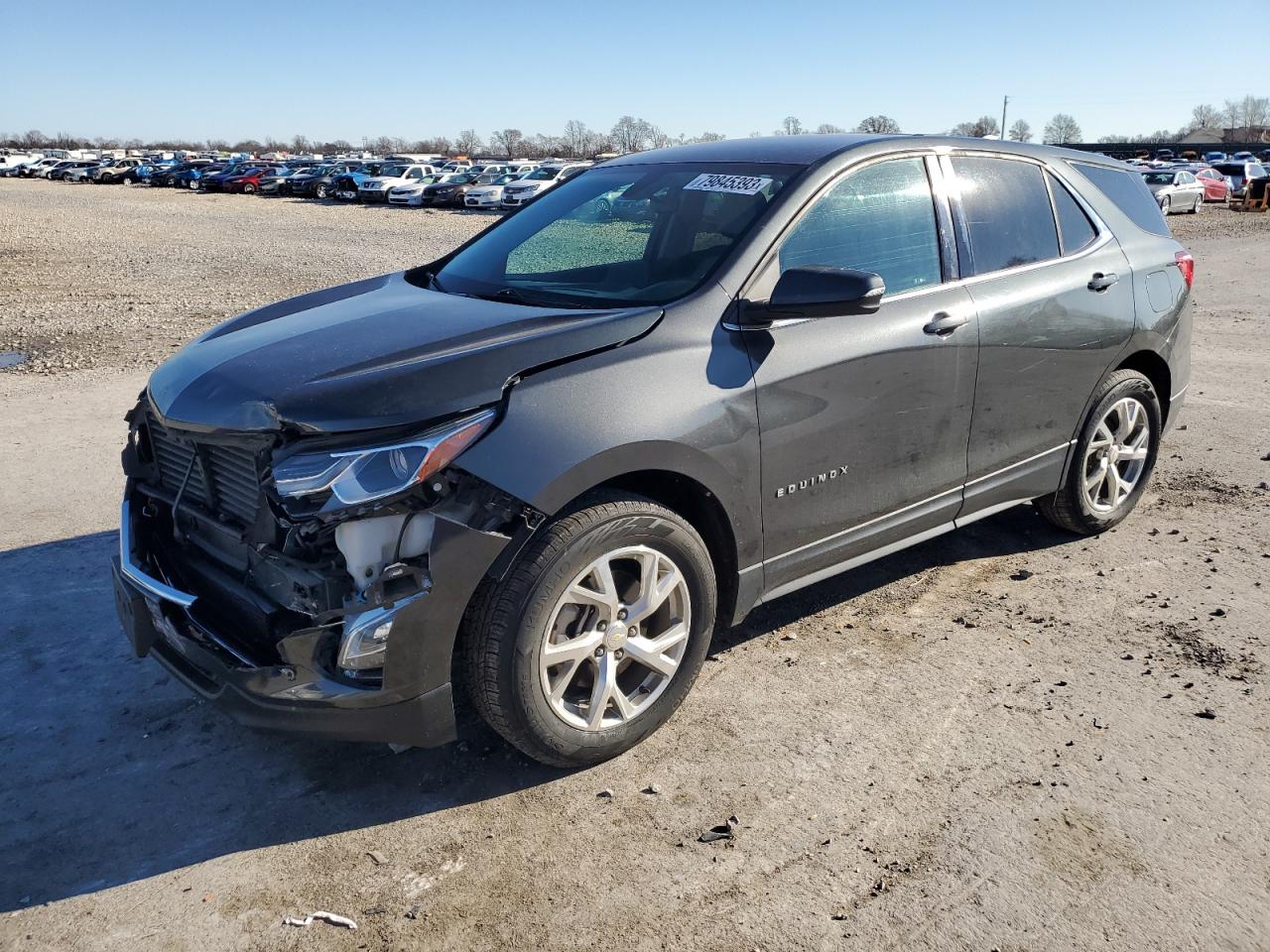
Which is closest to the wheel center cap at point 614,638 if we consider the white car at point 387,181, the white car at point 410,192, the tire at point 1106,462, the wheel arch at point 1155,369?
the tire at point 1106,462

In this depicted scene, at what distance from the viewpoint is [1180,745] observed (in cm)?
336

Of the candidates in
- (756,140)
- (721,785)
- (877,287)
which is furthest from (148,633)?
(756,140)

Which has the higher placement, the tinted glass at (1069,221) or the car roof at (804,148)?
the car roof at (804,148)

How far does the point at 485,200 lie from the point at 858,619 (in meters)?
34.2

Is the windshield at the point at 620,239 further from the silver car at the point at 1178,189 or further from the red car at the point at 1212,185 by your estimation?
the red car at the point at 1212,185

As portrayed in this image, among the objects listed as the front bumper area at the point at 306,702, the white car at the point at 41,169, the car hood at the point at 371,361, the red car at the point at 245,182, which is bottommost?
the front bumper area at the point at 306,702

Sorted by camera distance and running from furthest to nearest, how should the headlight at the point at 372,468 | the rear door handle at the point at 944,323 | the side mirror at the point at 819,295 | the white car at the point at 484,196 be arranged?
the white car at the point at 484,196 < the rear door handle at the point at 944,323 < the side mirror at the point at 819,295 < the headlight at the point at 372,468

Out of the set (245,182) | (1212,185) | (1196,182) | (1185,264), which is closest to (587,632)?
(1185,264)

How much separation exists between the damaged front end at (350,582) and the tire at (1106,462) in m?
3.08

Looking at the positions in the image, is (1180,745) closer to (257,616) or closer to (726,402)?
(726,402)

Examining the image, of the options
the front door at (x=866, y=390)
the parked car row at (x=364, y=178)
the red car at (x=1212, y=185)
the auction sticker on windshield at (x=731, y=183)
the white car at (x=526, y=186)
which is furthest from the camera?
the parked car row at (x=364, y=178)

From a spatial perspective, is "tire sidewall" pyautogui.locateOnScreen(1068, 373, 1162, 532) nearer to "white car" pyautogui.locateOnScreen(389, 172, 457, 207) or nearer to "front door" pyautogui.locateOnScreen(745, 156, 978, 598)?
"front door" pyautogui.locateOnScreen(745, 156, 978, 598)

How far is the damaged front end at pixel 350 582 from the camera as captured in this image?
2779mm

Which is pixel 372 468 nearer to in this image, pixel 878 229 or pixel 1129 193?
pixel 878 229
